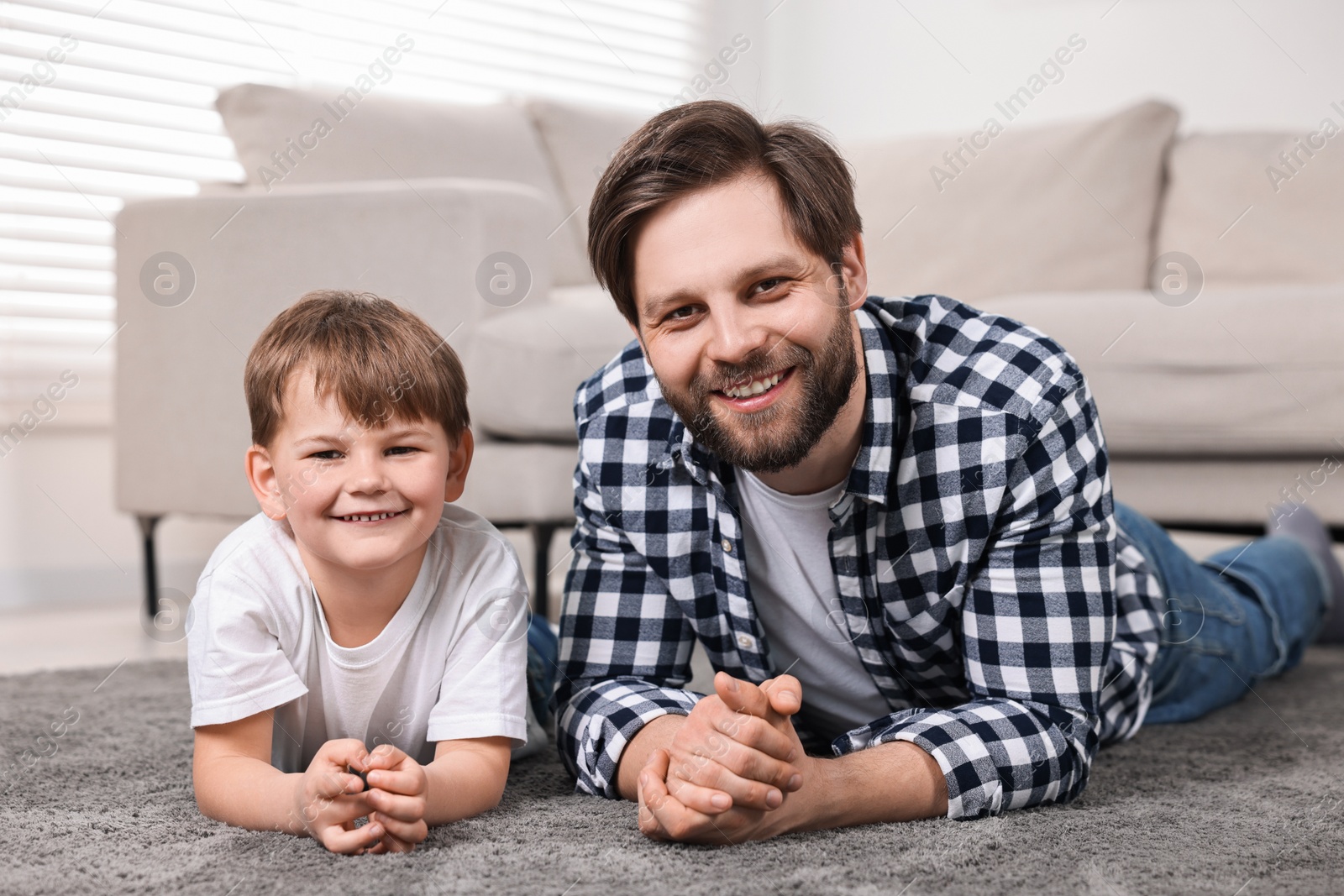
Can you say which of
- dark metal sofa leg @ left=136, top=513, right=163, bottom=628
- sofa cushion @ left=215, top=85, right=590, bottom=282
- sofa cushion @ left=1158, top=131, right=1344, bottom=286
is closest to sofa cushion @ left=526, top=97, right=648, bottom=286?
sofa cushion @ left=215, top=85, right=590, bottom=282

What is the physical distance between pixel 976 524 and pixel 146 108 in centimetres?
206

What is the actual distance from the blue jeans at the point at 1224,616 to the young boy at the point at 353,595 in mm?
704

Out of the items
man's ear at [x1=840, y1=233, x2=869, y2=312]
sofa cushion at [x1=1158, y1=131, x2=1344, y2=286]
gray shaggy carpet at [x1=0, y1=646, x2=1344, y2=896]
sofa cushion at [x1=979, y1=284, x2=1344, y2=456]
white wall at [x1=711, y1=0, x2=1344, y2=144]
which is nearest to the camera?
gray shaggy carpet at [x1=0, y1=646, x2=1344, y2=896]

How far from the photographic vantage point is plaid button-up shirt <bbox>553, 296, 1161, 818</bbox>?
0.86m

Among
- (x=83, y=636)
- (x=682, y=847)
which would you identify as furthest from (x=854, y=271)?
(x=83, y=636)

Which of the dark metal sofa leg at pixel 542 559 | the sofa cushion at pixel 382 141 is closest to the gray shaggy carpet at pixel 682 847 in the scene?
Answer: the dark metal sofa leg at pixel 542 559

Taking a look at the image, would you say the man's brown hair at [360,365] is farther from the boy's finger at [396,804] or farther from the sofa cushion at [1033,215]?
the sofa cushion at [1033,215]

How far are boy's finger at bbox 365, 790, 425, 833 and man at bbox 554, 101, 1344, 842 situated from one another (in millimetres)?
151

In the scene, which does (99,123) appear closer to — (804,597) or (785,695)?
(804,597)

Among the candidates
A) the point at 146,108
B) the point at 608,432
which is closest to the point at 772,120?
the point at 608,432

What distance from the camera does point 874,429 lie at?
89 cm

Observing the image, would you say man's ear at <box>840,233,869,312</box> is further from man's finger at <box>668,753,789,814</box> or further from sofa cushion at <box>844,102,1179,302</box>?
sofa cushion at <box>844,102,1179,302</box>

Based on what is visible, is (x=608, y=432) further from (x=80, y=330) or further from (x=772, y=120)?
(x=80, y=330)

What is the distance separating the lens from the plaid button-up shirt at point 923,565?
0.86 meters
